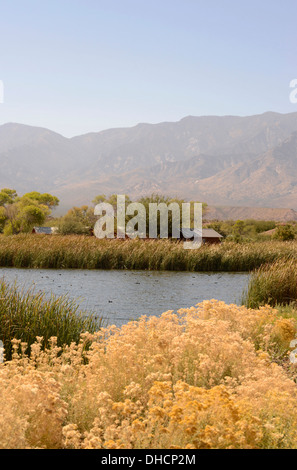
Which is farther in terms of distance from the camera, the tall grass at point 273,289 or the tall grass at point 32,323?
the tall grass at point 273,289

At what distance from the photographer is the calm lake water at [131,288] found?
1939 cm

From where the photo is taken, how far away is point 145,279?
2805 cm

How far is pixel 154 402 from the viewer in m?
5.21

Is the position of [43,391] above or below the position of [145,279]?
above

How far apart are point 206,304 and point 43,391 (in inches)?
222

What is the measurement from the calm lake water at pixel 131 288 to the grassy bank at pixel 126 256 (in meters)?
1.45

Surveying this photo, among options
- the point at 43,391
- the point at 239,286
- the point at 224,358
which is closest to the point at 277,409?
the point at 224,358

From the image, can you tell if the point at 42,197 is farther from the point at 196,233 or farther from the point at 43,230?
the point at 196,233

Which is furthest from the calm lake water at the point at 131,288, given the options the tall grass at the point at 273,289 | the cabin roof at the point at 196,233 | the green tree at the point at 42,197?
the green tree at the point at 42,197

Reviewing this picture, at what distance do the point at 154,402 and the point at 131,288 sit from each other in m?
19.2

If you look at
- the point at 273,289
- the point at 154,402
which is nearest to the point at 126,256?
the point at 273,289

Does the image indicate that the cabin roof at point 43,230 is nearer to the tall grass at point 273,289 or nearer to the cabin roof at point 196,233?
the cabin roof at point 196,233
